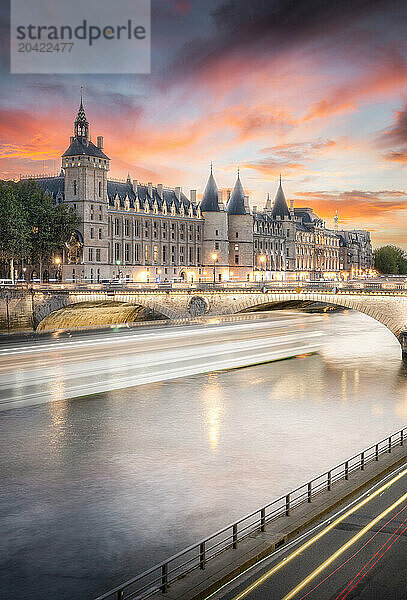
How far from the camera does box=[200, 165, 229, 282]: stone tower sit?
164 metres

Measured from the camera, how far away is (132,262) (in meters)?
142

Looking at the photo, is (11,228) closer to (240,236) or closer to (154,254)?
(154,254)

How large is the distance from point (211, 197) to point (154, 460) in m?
139

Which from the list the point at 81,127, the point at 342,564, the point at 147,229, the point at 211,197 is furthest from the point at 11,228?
the point at 342,564

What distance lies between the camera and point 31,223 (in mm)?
112500

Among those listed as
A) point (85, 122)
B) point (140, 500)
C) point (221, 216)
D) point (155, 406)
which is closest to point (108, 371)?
point (155, 406)

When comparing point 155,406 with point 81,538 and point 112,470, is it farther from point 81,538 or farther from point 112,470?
point 81,538

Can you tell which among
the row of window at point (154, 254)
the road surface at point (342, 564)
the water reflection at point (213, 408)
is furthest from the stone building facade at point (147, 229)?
the road surface at point (342, 564)

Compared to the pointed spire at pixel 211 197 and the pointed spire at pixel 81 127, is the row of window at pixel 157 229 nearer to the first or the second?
the pointed spire at pixel 211 197

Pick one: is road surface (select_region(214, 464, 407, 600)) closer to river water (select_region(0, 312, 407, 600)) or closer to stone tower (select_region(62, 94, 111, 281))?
river water (select_region(0, 312, 407, 600))

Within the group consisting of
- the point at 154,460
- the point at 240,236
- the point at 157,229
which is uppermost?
the point at 157,229

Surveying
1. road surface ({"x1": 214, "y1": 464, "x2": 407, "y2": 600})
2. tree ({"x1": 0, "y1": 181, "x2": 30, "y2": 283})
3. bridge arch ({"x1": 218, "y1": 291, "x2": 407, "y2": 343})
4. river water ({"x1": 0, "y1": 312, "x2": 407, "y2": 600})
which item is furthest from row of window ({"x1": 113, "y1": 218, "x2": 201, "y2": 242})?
road surface ({"x1": 214, "y1": 464, "x2": 407, "y2": 600})

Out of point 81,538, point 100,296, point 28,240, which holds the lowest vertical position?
point 81,538

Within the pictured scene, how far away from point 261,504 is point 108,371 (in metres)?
33.9
